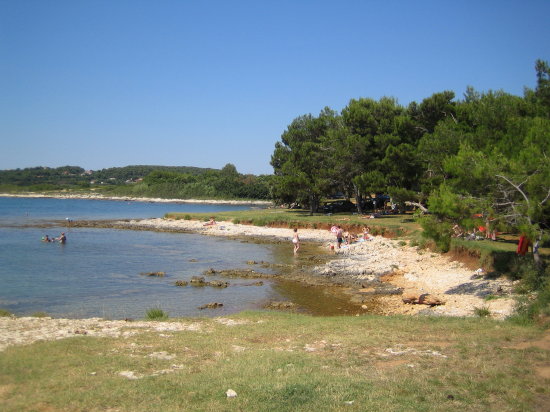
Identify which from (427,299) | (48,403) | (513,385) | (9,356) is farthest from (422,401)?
(427,299)

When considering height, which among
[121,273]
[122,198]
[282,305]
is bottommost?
[121,273]

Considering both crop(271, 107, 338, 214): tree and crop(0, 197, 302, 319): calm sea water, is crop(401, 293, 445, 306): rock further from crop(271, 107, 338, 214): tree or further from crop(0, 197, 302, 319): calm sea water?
crop(271, 107, 338, 214): tree

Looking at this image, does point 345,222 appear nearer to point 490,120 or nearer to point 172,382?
point 490,120

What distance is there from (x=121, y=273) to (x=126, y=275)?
98cm

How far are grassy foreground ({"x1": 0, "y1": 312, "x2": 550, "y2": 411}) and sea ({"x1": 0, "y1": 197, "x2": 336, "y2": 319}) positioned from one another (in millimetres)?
7532

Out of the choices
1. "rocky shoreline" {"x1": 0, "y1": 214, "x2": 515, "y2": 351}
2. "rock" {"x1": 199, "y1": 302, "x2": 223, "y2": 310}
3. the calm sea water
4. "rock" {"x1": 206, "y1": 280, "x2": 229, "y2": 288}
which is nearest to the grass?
"rocky shoreline" {"x1": 0, "y1": 214, "x2": 515, "y2": 351}

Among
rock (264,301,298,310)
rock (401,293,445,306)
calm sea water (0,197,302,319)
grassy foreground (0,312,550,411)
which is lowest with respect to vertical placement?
calm sea water (0,197,302,319)

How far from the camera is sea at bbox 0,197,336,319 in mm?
21750

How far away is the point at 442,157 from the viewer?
3606 centimetres

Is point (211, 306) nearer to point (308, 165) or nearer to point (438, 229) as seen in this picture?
point (438, 229)

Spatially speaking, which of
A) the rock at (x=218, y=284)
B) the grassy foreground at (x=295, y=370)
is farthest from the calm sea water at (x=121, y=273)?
the grassy foreground at (x=295, y=370)

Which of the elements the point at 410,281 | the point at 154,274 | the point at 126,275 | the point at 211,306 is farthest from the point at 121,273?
the point at 410,281

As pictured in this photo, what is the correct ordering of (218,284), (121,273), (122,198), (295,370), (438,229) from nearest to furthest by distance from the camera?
(295,370), (438,229), (218,284), (121,273), (122,198)

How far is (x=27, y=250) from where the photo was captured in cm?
4300
